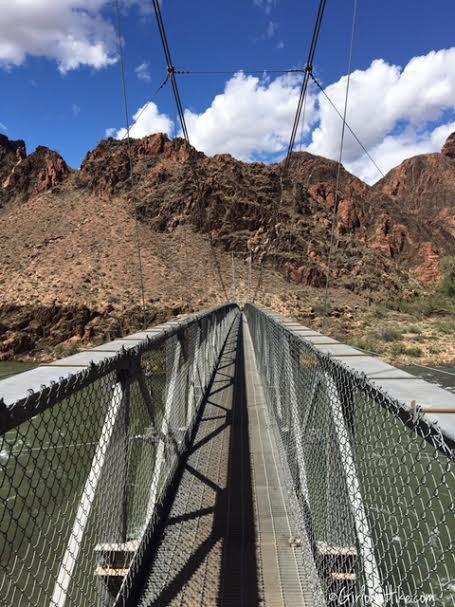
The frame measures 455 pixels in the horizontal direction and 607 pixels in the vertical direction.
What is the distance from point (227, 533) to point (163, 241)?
41287 millimetres

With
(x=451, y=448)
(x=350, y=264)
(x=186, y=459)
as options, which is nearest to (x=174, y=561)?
(x=186, y=459)

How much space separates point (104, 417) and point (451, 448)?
4.73 feet

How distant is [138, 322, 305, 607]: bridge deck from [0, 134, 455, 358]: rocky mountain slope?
25.2m

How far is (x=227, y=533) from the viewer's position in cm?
278

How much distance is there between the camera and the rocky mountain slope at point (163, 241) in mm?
30844

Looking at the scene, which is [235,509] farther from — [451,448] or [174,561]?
[451,448]

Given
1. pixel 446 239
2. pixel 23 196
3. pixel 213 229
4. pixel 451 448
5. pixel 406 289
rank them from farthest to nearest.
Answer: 1. pixel 446 239
2. pixel 23 196
3. pixel 406 289
4. pixel 213 229
5. pixel 451 448

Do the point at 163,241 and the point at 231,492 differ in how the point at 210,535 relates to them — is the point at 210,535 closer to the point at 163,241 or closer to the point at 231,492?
the point at 231,492

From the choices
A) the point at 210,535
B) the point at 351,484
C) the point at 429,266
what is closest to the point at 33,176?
the point at 429,266

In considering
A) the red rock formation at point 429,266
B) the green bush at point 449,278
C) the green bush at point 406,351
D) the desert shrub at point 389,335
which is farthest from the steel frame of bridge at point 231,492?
the red rock formation at point 429,266

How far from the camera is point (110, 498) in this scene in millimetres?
2117

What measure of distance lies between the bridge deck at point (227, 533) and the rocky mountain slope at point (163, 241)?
25.2 meters

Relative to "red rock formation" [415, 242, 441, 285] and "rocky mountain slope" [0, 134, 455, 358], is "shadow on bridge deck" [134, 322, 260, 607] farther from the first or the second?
"red rock formation" [415, 242, 441, 285]

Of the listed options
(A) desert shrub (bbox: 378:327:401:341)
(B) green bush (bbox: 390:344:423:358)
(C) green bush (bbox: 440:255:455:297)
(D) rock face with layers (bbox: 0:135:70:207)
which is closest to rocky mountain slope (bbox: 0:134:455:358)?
(D) rock face with layers (bbox: 0:135:70:207)
